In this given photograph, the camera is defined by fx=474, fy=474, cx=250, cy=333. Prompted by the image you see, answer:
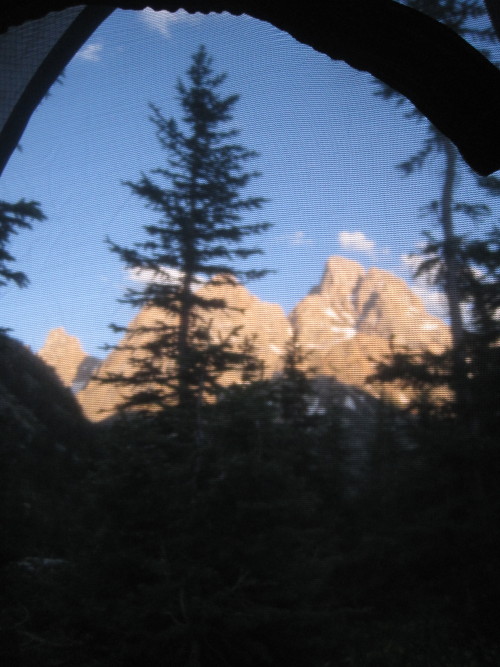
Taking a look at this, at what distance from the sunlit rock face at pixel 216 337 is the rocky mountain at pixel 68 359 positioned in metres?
0.08

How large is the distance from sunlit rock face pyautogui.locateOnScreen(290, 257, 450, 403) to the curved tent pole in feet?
7.00

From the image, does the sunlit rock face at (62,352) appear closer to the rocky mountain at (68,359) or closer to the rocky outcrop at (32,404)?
the rocky mountain at (68,359)

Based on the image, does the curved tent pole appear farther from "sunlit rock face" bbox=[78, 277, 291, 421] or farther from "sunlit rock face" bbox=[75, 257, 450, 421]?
"sunlit rock face" bbox=[78, 277, 291, 421]

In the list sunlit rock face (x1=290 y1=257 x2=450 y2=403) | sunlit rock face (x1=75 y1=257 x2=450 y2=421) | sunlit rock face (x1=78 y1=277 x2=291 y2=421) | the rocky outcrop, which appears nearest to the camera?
sunlit rock face (x1=290 y1=257 x2=450 y2=403)

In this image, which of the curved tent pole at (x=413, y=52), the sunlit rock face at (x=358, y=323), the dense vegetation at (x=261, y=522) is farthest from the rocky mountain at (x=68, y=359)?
the curved tent pole at (x=413, y=52)

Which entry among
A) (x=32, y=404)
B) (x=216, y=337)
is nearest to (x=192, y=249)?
(x=216, y=337)

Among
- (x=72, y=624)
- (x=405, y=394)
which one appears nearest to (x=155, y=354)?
(x=72, y=624)

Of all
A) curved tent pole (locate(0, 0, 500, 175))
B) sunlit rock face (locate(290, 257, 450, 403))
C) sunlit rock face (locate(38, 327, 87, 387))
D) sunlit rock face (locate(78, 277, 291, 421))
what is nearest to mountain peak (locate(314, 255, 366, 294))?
sunlit rock face (locate(290, 257, 450, 403))

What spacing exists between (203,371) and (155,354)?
0.43 metres

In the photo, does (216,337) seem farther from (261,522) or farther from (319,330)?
(261,522)

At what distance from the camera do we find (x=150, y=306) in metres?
3.67

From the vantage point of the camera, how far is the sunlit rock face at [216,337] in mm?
3518

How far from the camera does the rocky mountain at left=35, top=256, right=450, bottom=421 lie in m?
3.12

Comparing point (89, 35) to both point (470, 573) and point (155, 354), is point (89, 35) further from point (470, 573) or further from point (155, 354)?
point (470, 573)
